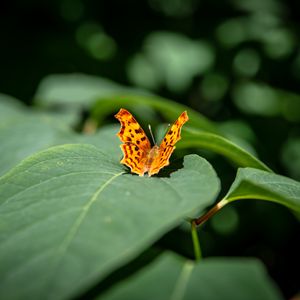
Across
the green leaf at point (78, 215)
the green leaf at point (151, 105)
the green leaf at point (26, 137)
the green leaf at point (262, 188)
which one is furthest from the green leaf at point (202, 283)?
the green leaf at point (151, 105)

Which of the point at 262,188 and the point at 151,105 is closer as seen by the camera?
the point at 262,188

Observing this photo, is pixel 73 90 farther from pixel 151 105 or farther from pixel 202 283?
pixel 202 283

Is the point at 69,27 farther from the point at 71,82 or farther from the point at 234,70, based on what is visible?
the point at 234,70

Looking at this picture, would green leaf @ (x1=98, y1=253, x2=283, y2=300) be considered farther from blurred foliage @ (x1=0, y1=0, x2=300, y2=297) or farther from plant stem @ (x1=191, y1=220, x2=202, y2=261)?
blurred foliage @ (x1=0, y1=0, x2=300, y2=297)

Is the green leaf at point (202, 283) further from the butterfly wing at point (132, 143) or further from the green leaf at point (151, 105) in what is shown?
the green leaf at point (151, 105)

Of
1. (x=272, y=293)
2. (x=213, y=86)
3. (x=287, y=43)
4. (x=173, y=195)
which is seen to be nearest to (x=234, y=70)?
(x=213, y=86)

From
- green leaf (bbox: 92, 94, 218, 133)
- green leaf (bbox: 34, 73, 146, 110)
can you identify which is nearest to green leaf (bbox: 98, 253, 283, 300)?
green leaf (bbox: 92, 94, 218, 133)

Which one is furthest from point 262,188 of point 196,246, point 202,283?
point 202,283

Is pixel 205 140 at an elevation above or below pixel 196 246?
above
